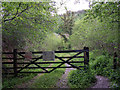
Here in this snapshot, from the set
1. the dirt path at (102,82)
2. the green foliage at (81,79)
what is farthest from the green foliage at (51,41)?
the dirt path at (102,82)

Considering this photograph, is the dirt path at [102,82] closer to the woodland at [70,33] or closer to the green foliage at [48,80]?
the woodland at [70,33]

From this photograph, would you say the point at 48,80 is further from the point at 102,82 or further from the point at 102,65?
the point at 102,65

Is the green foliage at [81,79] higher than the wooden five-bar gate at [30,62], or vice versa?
the wooden five-bar gate at [30,62]

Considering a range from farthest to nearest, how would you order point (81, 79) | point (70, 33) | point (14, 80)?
1. point (14, 80)
2. point (70, 33)
3. point (81, 79)

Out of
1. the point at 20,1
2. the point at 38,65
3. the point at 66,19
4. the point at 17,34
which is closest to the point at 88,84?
the point at 38,65

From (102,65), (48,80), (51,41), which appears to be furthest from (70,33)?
(48,80)

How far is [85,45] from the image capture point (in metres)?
3.67

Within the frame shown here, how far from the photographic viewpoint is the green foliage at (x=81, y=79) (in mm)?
3297

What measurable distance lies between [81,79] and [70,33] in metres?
1.56

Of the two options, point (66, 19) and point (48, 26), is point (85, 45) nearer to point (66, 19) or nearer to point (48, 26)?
point (66, 19)

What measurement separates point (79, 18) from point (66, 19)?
46 centimetres

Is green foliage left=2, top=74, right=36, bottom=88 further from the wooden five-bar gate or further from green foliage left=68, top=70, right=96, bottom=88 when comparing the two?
green foliage left=68, top=70, right=96, bottom=88

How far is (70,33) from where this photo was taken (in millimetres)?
3559

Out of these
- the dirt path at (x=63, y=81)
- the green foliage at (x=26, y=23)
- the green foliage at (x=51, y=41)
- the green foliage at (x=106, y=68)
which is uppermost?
the green foliage at (x=26, y=23)
